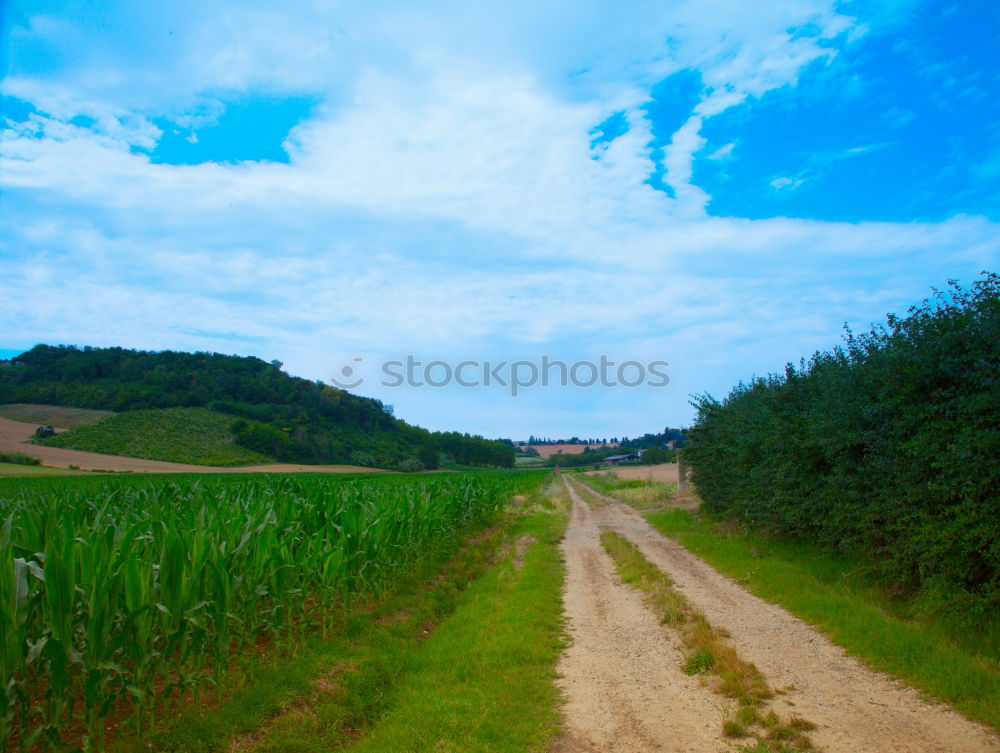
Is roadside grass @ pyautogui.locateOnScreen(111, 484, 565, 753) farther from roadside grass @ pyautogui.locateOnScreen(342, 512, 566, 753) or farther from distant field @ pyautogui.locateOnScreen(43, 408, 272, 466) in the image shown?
distant field @ pyautogui.locateOnScreen(43, 408, 272, 466)

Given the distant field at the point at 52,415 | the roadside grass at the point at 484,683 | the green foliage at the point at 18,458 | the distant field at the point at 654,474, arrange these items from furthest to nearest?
1. the distant field at the point at 52,415
2. the distant field at the point at 654,474
3. the green foliage at the point at 18,458
4. the roadside grass at the point at 484,683

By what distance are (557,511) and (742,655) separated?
20572 millimetres

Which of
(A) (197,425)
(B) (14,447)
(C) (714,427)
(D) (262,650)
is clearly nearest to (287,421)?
(A) (197,425)

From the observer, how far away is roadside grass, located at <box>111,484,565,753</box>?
15.7 ft

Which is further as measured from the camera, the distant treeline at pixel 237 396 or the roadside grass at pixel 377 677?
the distant treeline at pixel 237 396

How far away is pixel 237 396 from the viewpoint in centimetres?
9012

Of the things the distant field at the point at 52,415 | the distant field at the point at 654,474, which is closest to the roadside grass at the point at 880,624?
the distant field at the point at 654,474

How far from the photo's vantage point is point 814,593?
885 cm

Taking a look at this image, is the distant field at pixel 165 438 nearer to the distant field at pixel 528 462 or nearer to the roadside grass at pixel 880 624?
the roadside grass at pixel 880 624

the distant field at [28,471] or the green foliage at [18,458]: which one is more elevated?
the green foliage at [18,458]

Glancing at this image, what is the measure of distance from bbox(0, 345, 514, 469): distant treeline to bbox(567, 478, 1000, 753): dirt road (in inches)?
3072

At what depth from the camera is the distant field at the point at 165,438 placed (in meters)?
67.4

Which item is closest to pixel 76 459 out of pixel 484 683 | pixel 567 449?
pixel 484 683

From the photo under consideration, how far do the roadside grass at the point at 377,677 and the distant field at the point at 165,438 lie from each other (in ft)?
223
